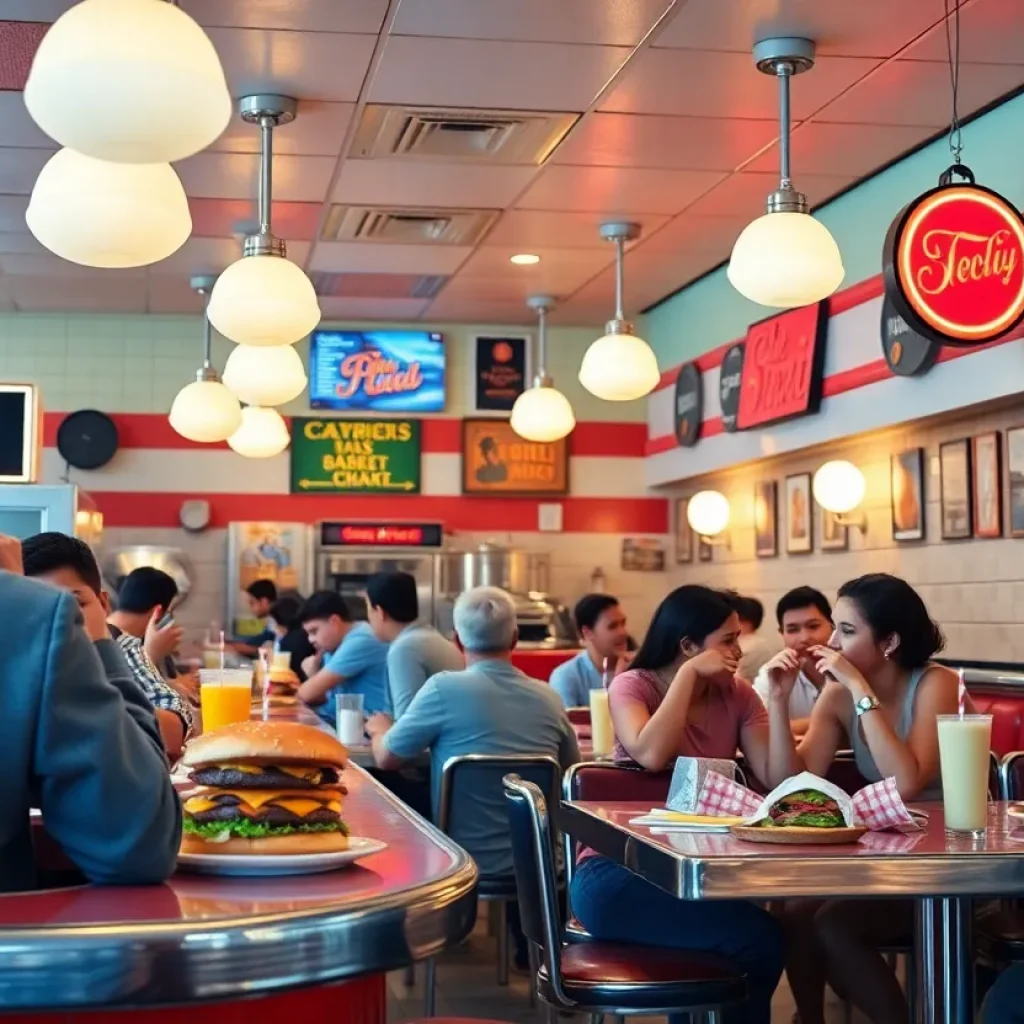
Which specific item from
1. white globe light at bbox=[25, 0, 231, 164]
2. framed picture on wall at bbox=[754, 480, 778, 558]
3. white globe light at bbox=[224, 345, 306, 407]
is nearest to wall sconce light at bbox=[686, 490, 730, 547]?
framed picture on wall at bbox=[754, 480, 778, 558]

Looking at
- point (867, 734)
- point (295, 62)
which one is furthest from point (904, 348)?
point (867, 734)

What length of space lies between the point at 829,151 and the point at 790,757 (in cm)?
357

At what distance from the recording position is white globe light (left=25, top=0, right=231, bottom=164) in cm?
278

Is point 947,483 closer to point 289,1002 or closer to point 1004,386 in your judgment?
point 1004,386

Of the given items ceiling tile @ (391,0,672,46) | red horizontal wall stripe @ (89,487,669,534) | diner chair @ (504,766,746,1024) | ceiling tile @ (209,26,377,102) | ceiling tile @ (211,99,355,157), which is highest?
ceiling tile @ (211,99,355,157)

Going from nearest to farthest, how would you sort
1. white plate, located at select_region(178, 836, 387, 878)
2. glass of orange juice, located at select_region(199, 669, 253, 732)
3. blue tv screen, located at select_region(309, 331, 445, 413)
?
1. white plate, located at select_region(178, 836, 387, 878)
2. glass of orange juice, located at select_region(199, 669, 253, 732)
3. blue tv screen, located at select_region(309, 331, 445, 413)

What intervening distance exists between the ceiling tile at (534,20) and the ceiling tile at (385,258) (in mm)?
3314

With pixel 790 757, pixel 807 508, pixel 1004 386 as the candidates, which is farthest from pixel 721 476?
pixel 790 757

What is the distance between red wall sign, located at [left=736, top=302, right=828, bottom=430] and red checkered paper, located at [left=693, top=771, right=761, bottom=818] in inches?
195

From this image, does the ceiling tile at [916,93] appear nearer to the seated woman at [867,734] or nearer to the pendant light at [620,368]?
the pendant light at [620,368]

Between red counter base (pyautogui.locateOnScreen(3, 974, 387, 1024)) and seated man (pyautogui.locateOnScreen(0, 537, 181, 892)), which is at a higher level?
seated man (pyautogui.locateOnScreen(0, 537, 181, 892))

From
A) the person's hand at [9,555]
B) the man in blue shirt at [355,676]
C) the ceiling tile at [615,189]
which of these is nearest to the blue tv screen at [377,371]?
the ceiling tile at [615,189]

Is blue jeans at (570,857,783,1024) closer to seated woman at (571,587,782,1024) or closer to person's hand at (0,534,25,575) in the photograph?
seated woman at (571,587,782,1024)

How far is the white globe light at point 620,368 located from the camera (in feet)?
23.0
